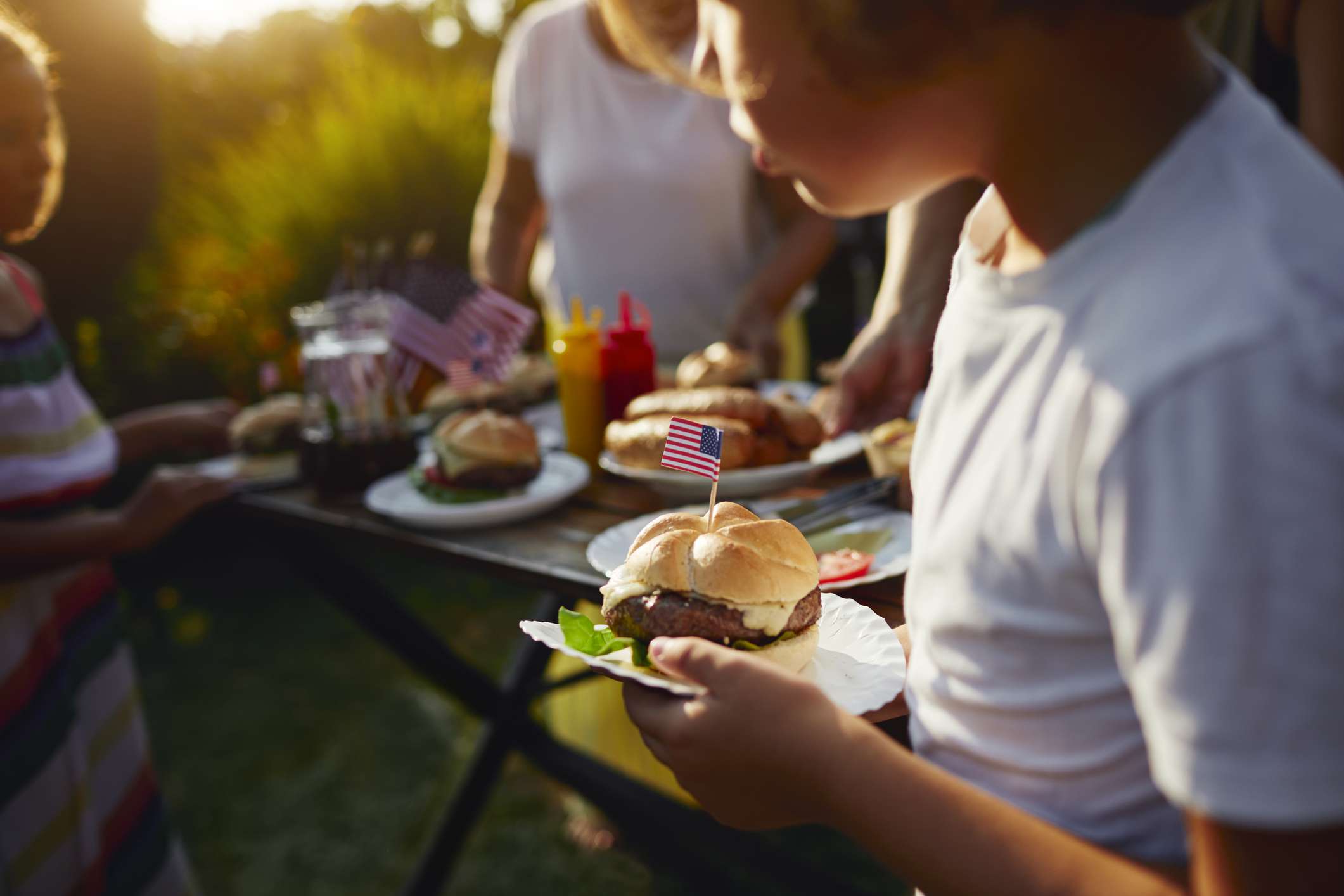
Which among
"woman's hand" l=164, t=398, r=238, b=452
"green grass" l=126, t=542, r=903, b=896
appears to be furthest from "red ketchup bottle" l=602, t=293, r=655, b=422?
"green grass" l=126, t=542, r=903, b=896

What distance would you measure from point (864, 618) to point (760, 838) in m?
1.62

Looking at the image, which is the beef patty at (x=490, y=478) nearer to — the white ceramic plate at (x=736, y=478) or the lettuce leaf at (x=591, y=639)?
the white ceramic plate at (x=736, y=478)

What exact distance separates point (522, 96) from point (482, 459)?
6.59 ft

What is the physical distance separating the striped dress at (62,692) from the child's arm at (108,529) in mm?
69

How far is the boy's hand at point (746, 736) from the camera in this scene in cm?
→ 88

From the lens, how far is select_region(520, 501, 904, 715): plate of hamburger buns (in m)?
1.14

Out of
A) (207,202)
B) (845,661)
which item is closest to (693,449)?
(845,661)

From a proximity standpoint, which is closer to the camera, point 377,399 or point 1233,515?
point 1233,515

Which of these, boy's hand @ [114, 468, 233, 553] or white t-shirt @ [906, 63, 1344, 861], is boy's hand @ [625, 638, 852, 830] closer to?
white t-shirt @ [906, 63, 1344, 861]

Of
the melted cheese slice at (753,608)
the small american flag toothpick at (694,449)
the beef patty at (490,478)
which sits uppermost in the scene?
the small american flag toothpick at (694,449)

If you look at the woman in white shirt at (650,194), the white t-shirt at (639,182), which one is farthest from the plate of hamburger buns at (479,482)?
the white t-shirt at (639,182)

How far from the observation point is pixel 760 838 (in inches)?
103

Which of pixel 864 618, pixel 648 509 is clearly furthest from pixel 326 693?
pixel 864 618

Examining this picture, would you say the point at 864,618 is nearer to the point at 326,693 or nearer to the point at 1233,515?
the point at 1233,515
